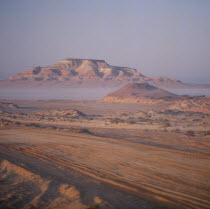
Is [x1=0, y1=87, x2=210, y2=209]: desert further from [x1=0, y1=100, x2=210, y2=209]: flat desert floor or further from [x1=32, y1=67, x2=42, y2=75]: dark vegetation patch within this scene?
[x1=32, y1=67, x2=42, y2=75]: dark vegetation patch

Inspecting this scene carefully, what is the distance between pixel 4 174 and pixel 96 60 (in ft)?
462

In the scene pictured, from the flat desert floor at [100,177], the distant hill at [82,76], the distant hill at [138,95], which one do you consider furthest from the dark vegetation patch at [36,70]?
the flat desert floor at [100,177]

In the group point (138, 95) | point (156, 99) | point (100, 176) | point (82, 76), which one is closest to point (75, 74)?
point (82, 76)

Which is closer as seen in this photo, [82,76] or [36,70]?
[82,76]

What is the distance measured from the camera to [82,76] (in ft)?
427

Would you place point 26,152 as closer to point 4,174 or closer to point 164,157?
point 4,174

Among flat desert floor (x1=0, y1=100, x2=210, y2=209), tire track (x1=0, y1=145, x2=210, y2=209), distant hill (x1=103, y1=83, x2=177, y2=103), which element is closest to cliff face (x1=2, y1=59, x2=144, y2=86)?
distant hill (x1=103, y1=83, x2=177, y2=103)

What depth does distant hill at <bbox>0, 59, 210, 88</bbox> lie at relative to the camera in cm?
12156

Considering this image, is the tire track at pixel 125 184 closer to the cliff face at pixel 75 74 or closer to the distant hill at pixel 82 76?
the distant hill at pixel 82 76

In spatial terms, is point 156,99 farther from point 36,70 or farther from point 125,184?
point 36,70

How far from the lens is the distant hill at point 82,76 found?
121562 millimetres

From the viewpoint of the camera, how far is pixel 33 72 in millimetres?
136125

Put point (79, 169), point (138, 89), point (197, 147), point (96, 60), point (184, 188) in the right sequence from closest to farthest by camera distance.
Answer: point (184, 188), point (79, 169), point (197, 147), point (138, 89), point (96, 60)

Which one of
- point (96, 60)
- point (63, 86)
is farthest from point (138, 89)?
point (96, 60)
